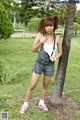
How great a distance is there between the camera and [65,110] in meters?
4.25

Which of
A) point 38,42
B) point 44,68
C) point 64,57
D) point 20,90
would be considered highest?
point 38,42

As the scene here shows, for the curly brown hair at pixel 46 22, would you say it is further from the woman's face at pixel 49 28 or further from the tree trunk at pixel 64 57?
the tree trunk at pixel 64 57

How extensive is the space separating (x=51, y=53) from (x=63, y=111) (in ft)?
3.12

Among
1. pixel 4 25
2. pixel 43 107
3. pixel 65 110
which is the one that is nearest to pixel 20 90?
pixel 43 107

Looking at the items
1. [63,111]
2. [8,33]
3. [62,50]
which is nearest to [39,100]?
[63,111]

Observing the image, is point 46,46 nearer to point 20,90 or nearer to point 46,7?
point 46,7

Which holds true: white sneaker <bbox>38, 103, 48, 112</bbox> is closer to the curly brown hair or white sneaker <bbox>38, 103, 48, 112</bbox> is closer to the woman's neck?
the woman's neck

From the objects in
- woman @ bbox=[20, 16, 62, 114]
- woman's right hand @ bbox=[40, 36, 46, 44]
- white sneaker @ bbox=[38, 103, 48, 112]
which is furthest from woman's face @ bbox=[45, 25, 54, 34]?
white sneaker @ bbox=[38, 103, 48, 112]

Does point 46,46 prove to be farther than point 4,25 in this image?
No

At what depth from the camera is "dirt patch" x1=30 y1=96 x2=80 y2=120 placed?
161 inches

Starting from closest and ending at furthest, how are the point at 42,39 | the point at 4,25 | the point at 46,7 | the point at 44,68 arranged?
1. the point at 42,39
2. the point at 44,68
3. the point at 46,7
4. the point at 4,25

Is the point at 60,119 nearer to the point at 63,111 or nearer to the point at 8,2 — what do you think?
the point at 63,111

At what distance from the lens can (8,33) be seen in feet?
35.3

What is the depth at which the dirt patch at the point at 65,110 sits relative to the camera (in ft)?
13.4
